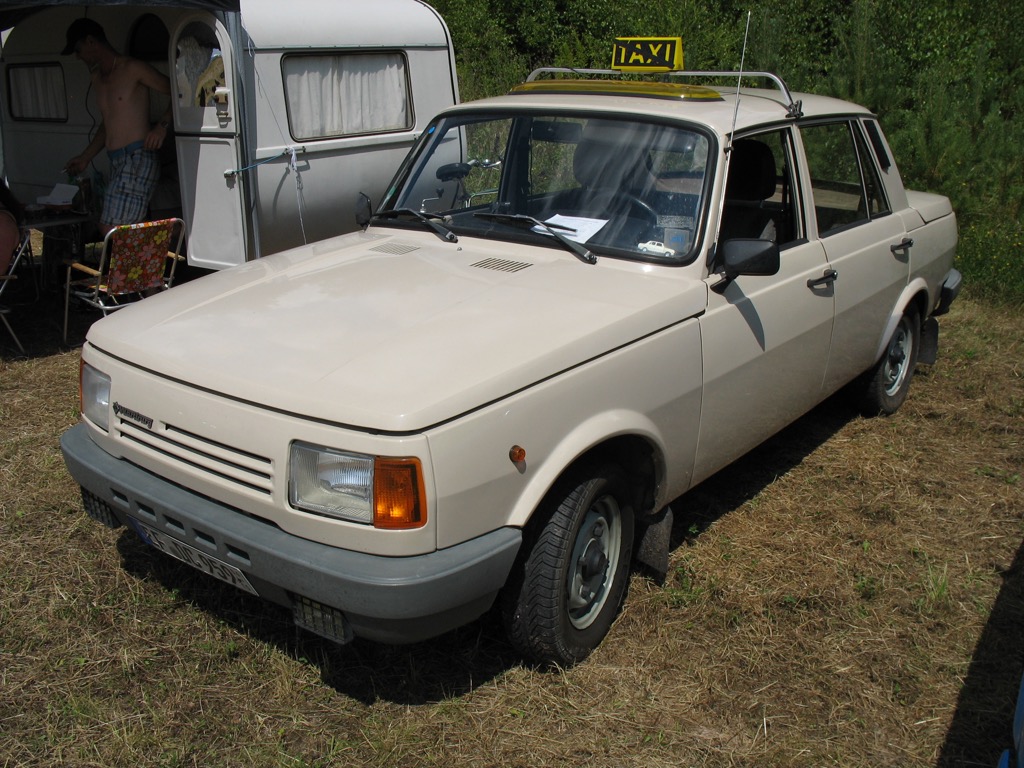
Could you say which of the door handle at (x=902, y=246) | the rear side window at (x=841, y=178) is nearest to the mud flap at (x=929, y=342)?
the door handle at (x=902, y=246)

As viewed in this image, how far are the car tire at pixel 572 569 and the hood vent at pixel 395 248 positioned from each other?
1.36 metres

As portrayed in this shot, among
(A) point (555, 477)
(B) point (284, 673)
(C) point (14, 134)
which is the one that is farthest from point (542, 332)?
(C) point (14, 134)

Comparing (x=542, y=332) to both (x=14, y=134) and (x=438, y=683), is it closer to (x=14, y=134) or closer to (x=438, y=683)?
(x=438, y=683)

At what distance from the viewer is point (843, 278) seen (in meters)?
4.56

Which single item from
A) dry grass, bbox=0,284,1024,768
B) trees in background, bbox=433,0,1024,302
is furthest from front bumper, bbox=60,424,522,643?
trees in background, bbox=433,0,1024,302

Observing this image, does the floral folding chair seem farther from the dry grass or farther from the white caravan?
the dry grass

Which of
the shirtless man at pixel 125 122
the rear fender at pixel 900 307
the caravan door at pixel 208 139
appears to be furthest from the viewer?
the shirtless man at pixel 125 122

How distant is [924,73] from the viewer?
9.96m

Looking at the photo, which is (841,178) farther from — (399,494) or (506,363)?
(399,494)

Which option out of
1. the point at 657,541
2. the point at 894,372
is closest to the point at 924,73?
the point at 894,372

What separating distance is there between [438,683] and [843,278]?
2696mm

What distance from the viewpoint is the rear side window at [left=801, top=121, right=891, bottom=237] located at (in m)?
4.58

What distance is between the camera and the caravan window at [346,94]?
7.22 metres

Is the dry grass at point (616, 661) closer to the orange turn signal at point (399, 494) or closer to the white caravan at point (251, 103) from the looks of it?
the orange turn signal at point (399, 494)
